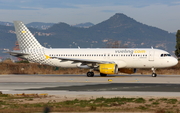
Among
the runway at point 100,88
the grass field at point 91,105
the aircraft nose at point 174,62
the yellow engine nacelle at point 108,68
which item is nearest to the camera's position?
the grass field at point 91,105

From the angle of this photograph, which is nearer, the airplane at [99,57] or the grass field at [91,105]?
the grass field at [91,105]

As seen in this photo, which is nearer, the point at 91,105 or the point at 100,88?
the point at 91,105

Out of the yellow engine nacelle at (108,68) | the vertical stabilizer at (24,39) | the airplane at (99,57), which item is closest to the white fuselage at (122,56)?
the airplane at (99,57)

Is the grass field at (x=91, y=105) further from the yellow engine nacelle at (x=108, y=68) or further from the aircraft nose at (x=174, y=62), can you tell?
the aircraft nose at (x=174, y=62)

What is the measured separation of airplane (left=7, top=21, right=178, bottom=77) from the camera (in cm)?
4603

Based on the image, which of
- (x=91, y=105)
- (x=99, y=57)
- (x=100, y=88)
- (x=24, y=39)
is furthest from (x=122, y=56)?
(x=91, y=105)

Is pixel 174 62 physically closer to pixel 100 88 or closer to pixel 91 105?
pixel 100 88

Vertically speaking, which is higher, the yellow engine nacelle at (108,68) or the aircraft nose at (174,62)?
the aircraft nose at (174,62)

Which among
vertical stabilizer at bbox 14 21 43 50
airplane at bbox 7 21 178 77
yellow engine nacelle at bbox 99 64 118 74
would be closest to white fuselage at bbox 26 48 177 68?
airplane at bbox 7 21 178 77

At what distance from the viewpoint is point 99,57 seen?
1892 inches

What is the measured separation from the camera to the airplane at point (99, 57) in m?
46.0

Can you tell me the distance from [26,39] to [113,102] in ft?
106

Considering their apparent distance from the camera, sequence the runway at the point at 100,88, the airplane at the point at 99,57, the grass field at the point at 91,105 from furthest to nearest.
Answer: the airplane at the point at 99,57 < the runway at the point at 100,88 < the grass field at the point at 91,105

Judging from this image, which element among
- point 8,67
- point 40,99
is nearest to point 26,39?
point 8,67
